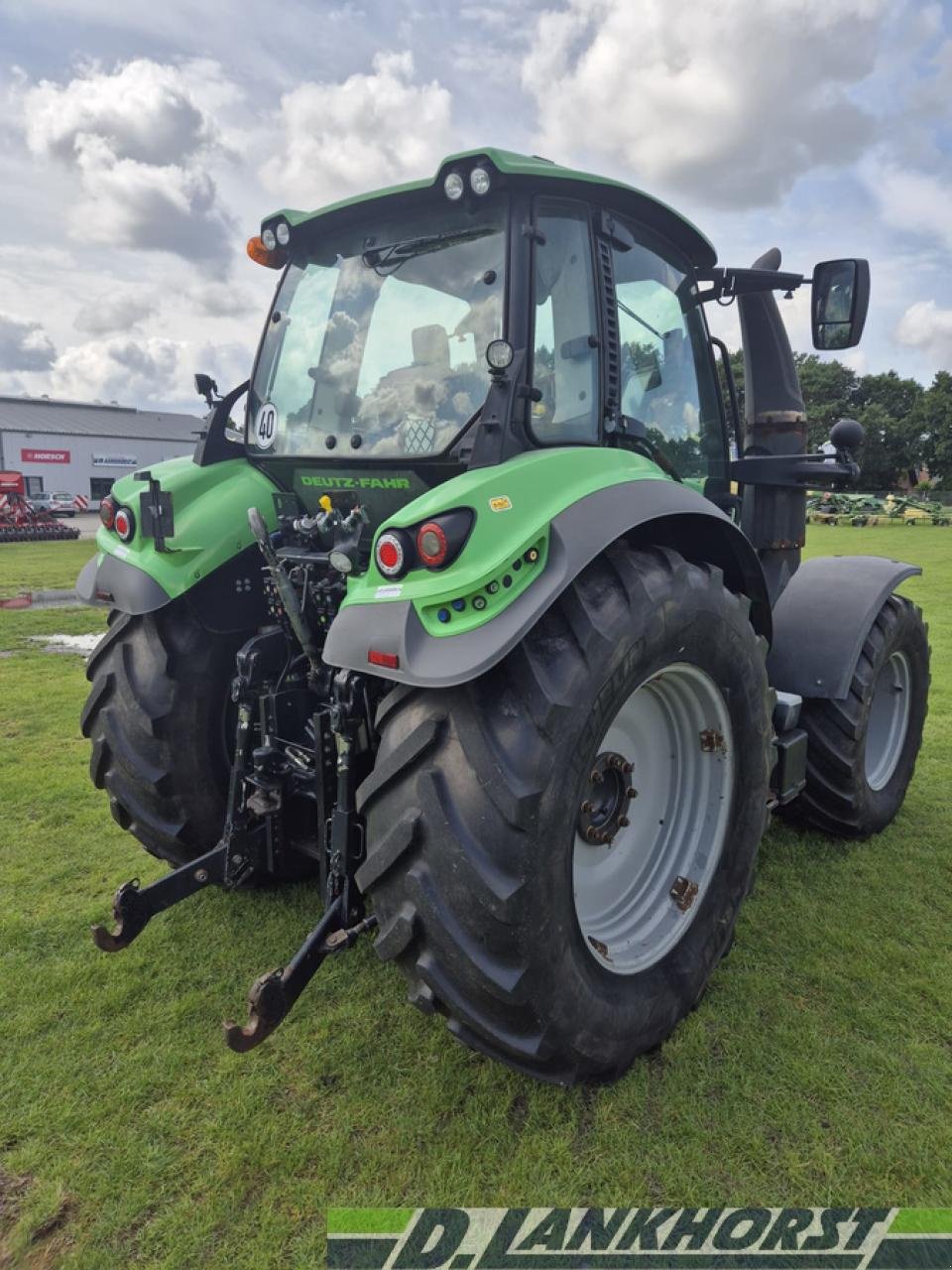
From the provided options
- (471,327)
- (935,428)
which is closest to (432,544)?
(471,327)

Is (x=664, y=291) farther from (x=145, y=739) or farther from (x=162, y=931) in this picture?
(x=162, y=931)

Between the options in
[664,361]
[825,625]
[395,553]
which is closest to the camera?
[395,553]

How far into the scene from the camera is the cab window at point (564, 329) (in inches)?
96.7

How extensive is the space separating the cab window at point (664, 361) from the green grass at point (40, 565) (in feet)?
36.7

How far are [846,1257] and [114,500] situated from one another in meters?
3.19

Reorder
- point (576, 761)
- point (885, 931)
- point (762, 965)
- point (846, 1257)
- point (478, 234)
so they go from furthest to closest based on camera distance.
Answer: point (885, 931)
point (762, 965)
point (478, 234)
point (576, 761)
point (846, 1257)

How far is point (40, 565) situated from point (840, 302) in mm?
16127

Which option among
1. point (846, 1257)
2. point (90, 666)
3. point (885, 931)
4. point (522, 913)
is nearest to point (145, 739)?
point (90, 666)

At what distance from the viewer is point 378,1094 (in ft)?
7.18

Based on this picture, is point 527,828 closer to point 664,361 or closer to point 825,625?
point 664,361

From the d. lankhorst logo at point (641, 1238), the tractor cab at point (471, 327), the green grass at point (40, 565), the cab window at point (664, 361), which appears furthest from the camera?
the green grass at point (40, 565)

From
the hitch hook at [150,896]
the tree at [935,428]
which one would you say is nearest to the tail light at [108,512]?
the hitch hook at [150,896]

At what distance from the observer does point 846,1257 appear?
5.91 feet

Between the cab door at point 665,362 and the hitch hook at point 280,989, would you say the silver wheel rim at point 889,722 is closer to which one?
the cab door at point 665,362
